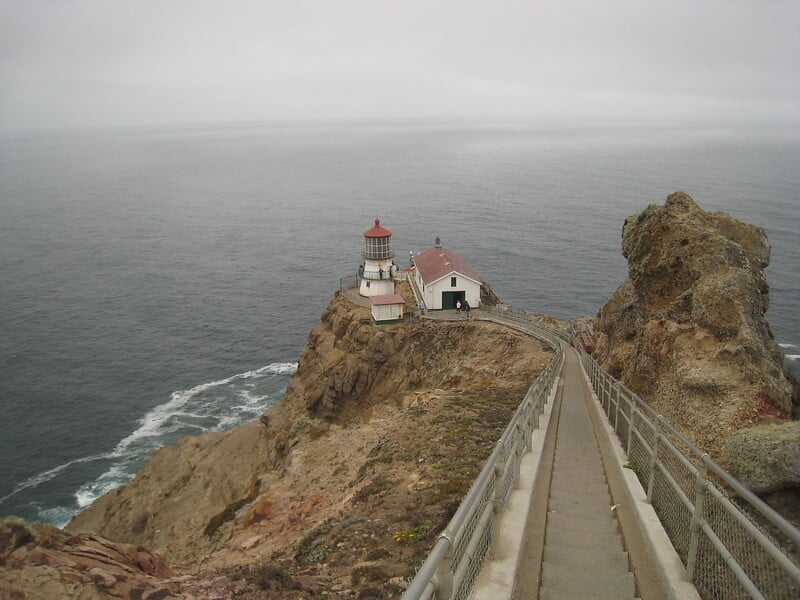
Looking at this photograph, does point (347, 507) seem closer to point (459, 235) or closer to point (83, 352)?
point (83, 352)

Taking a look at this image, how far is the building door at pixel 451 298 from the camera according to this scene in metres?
42.5

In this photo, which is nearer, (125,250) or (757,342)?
(757,342)

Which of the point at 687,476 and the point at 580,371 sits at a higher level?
the point at 687,476

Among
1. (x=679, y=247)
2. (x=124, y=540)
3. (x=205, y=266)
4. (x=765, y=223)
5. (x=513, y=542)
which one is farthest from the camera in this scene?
(x=765, y=223)

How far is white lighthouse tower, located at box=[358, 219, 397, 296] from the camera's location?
45.4 m

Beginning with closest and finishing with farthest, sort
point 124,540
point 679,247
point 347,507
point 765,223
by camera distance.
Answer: point 347,507 → point 679,247 → point 124,540 → point 765,223

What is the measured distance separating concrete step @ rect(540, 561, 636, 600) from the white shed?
33.4 m

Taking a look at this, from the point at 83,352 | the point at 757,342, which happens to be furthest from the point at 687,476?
the point at 83,352

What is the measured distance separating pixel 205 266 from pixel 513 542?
77192mm

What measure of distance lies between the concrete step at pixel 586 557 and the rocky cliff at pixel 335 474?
8.31ft

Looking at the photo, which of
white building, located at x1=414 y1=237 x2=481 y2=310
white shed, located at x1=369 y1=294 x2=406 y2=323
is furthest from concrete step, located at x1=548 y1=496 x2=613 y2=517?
white building, located at x1=414 y1=237 x2=481 y2=310

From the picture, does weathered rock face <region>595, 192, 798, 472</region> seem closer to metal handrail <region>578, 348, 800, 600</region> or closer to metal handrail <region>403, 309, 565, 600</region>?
metal handrail <region>578, 348, 800, 600</region>

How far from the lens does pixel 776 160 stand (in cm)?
18912

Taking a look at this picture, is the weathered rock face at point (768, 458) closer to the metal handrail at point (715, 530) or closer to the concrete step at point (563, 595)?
the metal handrail at point (715, 530)
